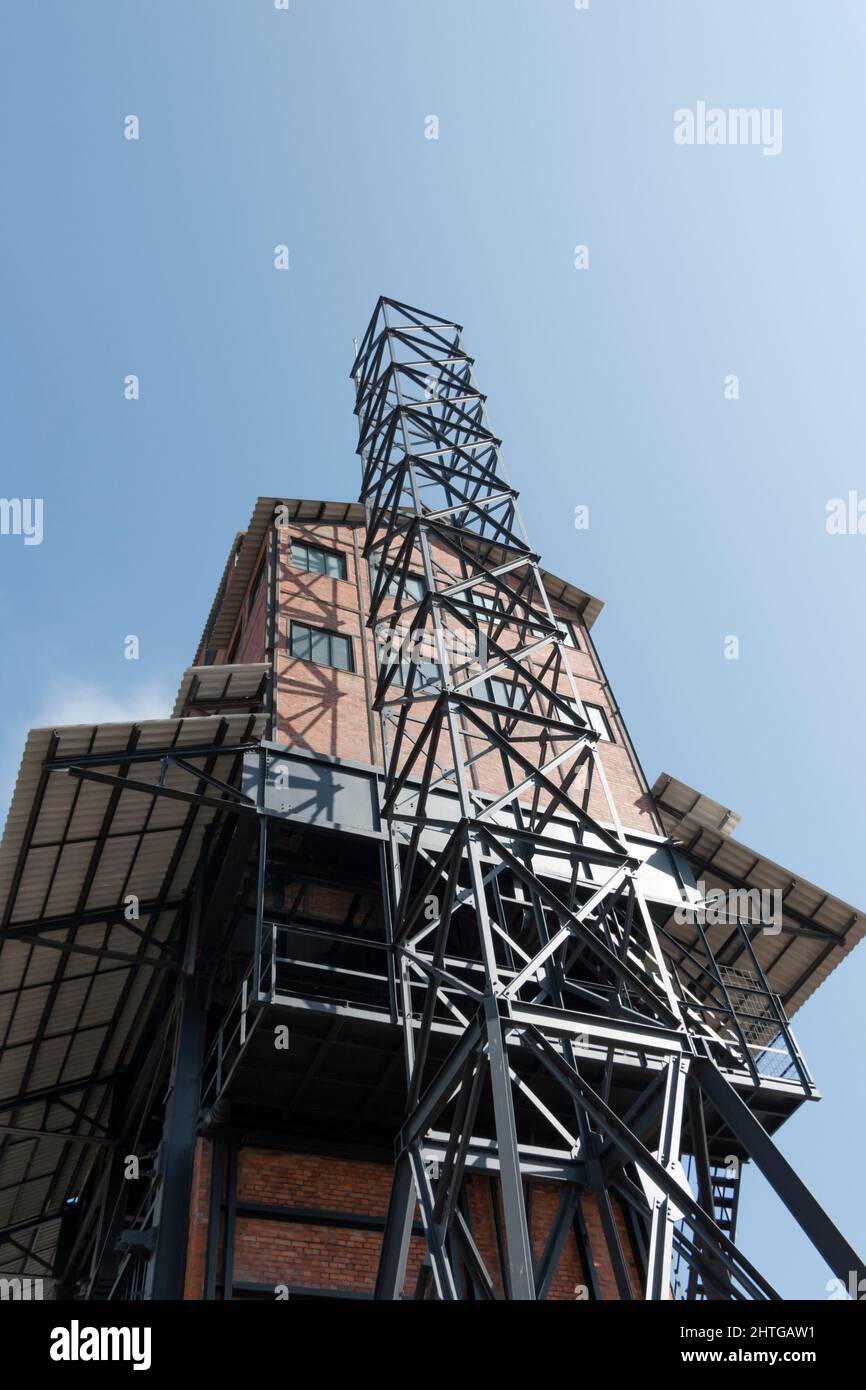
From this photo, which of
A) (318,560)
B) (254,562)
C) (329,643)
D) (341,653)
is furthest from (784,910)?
(254,562)

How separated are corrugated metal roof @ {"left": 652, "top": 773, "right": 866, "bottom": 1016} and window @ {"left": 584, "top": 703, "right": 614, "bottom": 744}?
1751mm

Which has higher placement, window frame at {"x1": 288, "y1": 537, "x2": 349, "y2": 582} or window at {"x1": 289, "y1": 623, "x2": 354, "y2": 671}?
window frame at {"x1": 288, "y1": 537, "x2": 349, "y2": 582}

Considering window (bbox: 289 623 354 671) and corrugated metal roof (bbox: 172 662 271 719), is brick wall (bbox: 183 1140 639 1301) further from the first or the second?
window (bbox: 289 623 354 671)

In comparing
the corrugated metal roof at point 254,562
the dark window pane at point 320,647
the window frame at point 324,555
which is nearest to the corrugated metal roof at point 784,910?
the corrugated metal roof at point 254,562

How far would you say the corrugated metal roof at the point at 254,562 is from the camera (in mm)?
21844

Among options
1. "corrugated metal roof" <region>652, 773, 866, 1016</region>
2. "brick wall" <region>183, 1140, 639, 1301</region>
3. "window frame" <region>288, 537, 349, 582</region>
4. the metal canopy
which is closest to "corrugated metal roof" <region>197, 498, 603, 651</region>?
"window frame" <region>288, 537, 349, 582</region>

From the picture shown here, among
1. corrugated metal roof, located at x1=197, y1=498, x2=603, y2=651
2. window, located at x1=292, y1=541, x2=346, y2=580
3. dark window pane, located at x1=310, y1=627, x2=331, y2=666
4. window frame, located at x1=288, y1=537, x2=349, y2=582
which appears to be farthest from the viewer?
corrugated metal roof, located at x1=197, y1=498, x2=603, y2=651

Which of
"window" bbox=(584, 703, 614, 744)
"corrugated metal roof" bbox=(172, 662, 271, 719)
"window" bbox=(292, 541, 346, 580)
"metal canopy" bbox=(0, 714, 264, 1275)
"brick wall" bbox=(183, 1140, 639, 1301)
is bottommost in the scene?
"brick wall" bbox=(183, 1140, 639, 1301)

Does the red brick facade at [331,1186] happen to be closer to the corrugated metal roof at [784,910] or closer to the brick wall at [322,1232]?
the brick wall at [322,1232]

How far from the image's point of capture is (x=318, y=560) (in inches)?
818

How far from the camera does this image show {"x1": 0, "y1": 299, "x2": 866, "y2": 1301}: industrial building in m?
8.88

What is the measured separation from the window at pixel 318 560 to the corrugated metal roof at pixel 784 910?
26.1 ft
